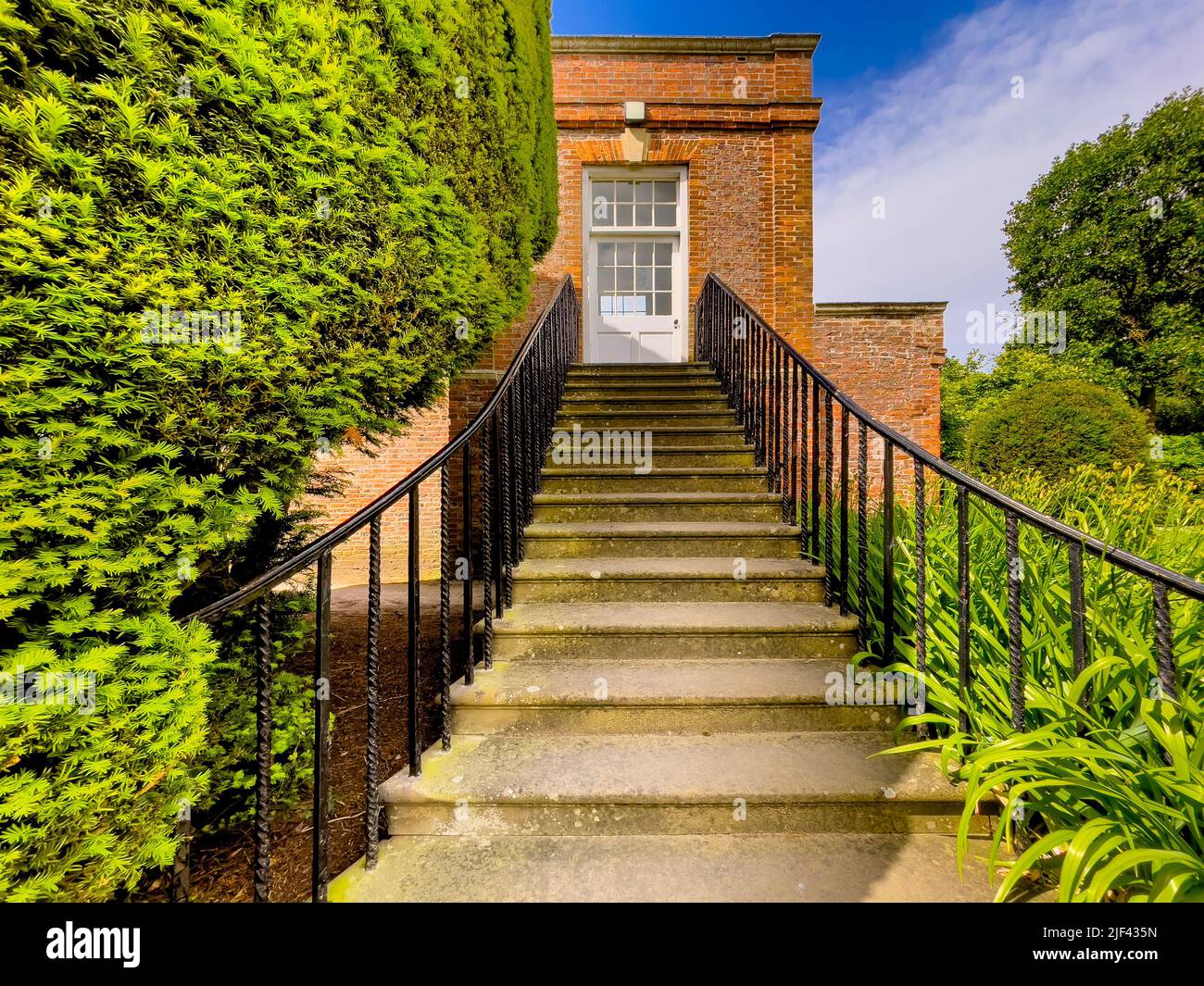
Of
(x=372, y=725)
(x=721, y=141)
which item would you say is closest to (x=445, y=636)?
(x=372, y=725)

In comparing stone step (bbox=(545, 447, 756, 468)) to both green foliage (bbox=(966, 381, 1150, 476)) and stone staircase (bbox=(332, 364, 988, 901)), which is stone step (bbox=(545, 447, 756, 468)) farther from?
green foliage (bbox=(966, 381, 1150, 476))

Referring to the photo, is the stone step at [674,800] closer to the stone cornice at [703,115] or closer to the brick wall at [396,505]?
the brick wall at [396,505]

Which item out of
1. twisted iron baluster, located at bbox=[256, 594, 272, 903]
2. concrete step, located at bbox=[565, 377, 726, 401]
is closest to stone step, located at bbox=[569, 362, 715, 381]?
concrete step, located at bbox=[565, 377, 726, 401]

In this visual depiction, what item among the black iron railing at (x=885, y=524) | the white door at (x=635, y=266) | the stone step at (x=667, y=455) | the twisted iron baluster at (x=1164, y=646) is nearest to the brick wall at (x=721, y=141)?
the white door at (x=635, y=266)

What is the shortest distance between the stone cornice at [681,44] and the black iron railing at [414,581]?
4690mm

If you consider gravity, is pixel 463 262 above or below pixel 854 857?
above

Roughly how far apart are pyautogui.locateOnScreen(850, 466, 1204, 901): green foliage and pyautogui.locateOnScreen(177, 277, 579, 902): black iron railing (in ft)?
5.51

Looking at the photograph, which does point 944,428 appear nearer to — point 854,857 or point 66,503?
point 854,857

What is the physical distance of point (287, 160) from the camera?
4.42ft

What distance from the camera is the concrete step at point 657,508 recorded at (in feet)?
10.0

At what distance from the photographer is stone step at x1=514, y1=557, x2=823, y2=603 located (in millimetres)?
2514

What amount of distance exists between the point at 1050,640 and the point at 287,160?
279cm
